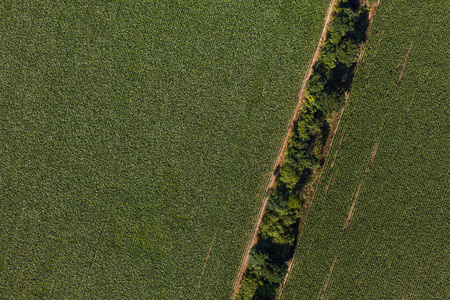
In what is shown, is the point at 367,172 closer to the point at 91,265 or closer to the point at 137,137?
the point at 137,137

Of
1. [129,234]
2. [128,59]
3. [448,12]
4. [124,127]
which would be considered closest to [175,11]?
[128,59]

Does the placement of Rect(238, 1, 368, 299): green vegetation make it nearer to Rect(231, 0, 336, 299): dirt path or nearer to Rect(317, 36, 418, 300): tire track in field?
Rect(231, 0, 336, 299): dirt path

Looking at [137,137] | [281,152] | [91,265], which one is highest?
[281,152]

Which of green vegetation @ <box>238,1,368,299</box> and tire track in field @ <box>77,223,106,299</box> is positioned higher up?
green vegetation @ <box>238,1,368,299</box>

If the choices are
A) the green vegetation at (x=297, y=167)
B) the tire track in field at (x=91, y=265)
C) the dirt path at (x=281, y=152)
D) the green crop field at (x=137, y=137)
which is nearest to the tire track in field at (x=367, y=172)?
the green vegetation at (x=297, y=167)

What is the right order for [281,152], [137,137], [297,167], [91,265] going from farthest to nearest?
[281,152] → [137,137] → [91,265] → [297,167]

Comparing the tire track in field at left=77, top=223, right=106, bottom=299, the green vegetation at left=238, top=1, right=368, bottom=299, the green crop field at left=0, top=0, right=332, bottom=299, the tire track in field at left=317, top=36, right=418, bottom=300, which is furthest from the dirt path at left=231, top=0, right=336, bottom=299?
the tire track in field at left=77, top=223, right=106, bottom=299

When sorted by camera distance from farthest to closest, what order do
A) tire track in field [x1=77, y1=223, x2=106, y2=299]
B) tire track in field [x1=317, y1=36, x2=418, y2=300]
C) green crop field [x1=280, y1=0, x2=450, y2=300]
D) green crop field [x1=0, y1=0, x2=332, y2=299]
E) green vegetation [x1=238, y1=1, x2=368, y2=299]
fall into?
1. green crop field [x1=280, y1=0, x2=450, y2=300]
2. tire track in field [x1=317, y1=36, x2=418, y2=300]
3. green crop field [x1=0, y1=0, x2=332, y2=299]
4. tire track in field [x1=77, y1=223, x2=106, y2=299]
5. green vegetation [x1=238, y1=1, x2=368, y2=299]

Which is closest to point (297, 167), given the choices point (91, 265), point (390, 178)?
point (390, 178)
